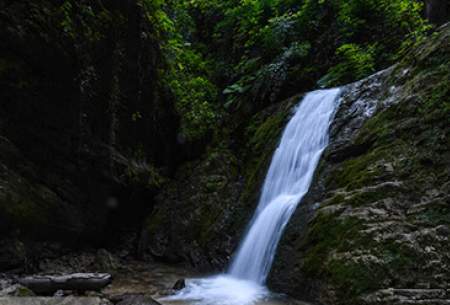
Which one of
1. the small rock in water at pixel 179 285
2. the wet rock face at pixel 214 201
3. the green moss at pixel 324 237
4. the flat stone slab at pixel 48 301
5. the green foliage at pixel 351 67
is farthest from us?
the green foliage at pixel 351 67

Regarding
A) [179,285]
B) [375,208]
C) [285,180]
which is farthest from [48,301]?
[285,180]

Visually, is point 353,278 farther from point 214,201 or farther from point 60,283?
point 214,201

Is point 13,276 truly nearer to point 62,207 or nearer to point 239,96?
point 62,207

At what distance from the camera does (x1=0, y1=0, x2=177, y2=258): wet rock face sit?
529 centimetres

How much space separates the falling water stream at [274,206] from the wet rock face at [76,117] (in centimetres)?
269

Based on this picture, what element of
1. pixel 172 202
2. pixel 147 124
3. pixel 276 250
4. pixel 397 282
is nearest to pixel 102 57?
pixel 147 124

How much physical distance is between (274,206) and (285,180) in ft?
1.91

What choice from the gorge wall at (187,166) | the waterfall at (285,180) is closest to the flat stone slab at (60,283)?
the gorge wall at (187,166)

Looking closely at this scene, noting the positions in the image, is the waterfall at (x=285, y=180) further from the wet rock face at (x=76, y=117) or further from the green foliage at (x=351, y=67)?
the wet rock face at (x=76, y=117)

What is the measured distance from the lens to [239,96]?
10.2 meters

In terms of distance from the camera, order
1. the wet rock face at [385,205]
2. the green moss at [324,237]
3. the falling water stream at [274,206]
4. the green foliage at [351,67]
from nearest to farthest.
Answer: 1. the wet rock face at [385,205]
2. the green moss at [324,237]
3. the falling water stream at [274,206]
4. the green foliage at [351,67]

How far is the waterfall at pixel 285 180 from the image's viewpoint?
17.2 feet

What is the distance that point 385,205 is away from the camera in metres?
3.87

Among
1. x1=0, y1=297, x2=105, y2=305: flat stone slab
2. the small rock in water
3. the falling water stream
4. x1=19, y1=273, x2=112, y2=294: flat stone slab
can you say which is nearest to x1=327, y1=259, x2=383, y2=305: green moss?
the falling water stream
